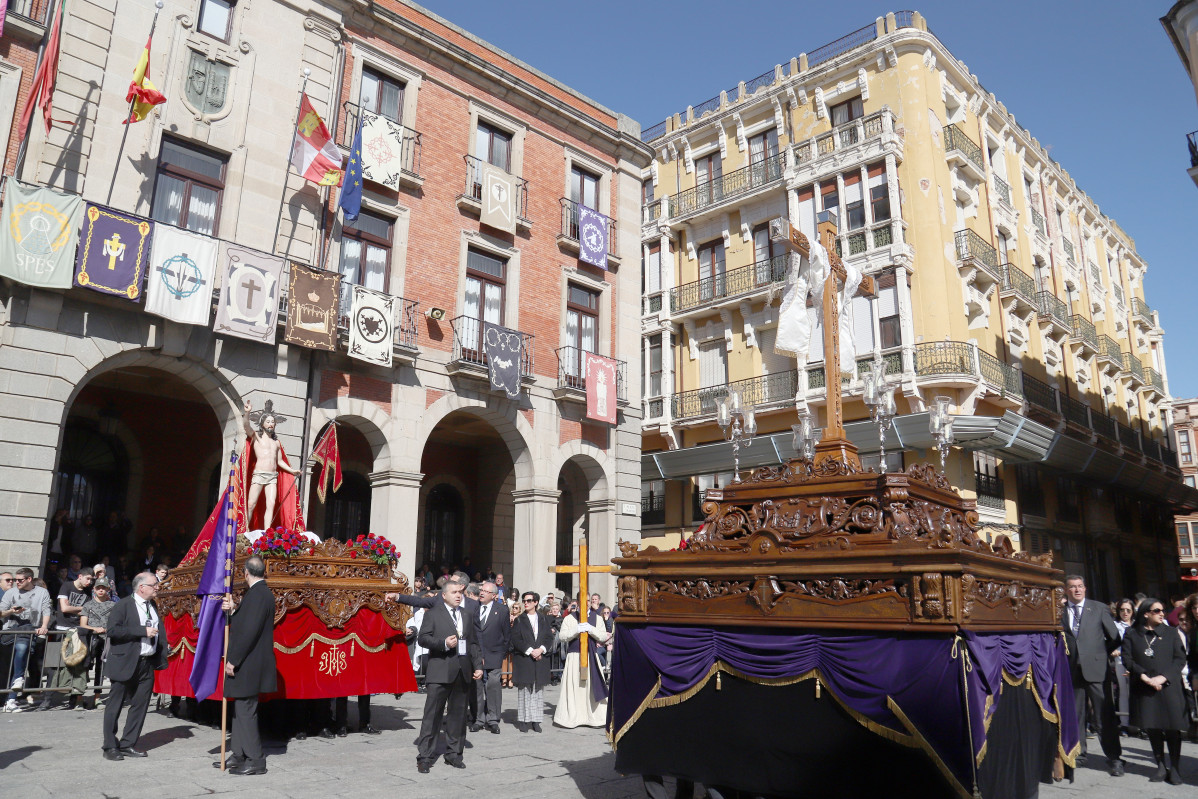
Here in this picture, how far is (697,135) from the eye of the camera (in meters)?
30.2

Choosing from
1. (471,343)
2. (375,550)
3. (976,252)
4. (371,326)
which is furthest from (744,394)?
(375,550)

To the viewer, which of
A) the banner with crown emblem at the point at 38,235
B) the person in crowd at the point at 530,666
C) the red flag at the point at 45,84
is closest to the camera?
the person in crowd at the point at 530,666

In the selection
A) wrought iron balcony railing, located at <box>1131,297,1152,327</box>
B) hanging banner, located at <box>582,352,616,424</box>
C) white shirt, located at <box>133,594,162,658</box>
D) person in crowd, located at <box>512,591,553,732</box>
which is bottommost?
person in crowd, located at <box>512,591,553,732</box>

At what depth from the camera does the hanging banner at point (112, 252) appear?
1283 centimetres

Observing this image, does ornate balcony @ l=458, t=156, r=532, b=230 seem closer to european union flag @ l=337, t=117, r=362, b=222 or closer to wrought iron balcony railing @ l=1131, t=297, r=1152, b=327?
european union flag @ l=337, t=117, r=362, b=222

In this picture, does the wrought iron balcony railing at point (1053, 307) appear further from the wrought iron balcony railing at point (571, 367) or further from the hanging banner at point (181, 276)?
the hanging banner at point (181, 276)

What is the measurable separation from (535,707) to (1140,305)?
40272mm

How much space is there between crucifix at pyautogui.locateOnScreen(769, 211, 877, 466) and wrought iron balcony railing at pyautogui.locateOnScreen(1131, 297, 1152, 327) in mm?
38123

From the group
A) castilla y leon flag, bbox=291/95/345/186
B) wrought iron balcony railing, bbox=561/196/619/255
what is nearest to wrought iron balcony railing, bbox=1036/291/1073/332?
wrought iron balcony railing, bbox=561/196/619/255

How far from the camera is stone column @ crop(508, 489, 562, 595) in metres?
18.8

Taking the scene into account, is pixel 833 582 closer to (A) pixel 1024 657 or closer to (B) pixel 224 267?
(A) pixel 1024 657

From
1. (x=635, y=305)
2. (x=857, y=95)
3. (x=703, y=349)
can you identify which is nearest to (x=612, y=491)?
(x=635, y=305)

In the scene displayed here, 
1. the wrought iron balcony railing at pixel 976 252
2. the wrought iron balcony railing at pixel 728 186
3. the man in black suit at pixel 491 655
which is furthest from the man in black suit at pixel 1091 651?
the wrought iron balcony railing at pixel 728 186

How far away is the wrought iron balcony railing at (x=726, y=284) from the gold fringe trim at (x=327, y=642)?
762 inches
